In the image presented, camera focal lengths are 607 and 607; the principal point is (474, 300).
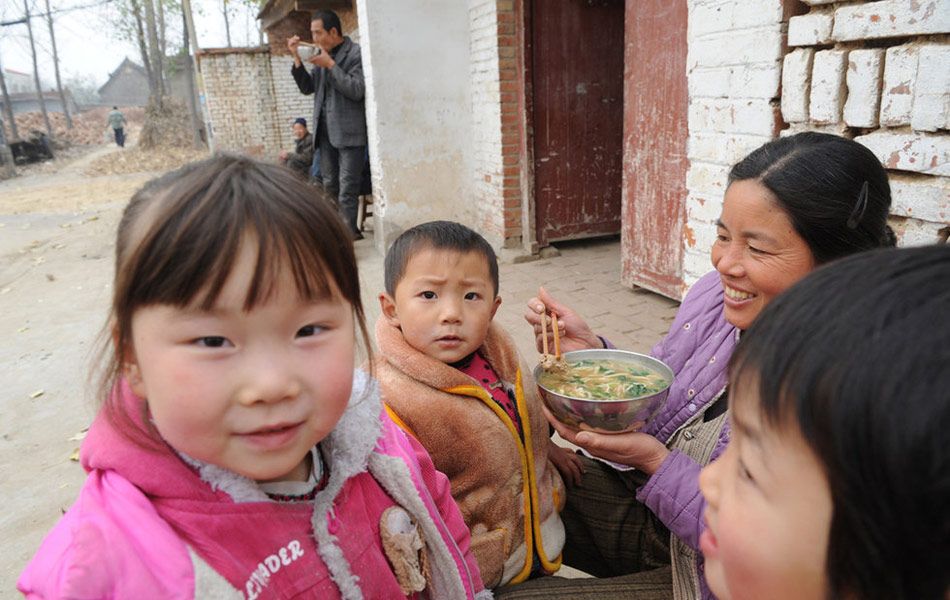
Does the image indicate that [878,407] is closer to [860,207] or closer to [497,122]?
[860,207]

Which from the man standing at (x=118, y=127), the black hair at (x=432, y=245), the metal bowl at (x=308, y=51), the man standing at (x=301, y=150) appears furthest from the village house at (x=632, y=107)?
the man standing at (x=118, y=127)

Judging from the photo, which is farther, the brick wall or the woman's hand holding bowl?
the brick wall

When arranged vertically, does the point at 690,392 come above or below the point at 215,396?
below

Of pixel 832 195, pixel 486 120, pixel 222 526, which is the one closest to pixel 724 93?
pixel 832 195

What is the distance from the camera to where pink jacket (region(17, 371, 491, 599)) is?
2.71ft

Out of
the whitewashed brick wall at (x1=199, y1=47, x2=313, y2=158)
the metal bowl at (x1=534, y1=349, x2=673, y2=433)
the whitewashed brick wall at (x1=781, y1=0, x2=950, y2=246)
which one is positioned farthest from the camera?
the whitewashed brick wall at (x1=199, y1=47, x2=313, y2=158)

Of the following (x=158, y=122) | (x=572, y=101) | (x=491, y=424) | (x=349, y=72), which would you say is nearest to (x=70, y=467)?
(x=491, y=424)

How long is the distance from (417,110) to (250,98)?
11.8 metres

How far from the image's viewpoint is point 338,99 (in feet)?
21.8

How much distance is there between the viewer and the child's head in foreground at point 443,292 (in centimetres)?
170

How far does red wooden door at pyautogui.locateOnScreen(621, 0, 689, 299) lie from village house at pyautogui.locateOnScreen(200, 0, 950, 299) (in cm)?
1

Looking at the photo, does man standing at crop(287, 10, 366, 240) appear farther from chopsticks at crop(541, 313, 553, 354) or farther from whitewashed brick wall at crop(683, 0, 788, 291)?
chopsticks at crop(541, 313, 553, 354)

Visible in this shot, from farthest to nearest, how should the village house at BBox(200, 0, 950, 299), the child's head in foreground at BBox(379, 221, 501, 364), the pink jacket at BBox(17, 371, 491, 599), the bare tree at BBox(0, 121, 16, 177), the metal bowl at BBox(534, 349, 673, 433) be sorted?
1. the bare tree at BBox(0, 121, 16, 177)
2. the village house at BBox(200, 0, 950, 299)
3. the child's head in foreground at BBox(379, 221, 501, 364)
4. the metal bowl at BBox(534, 349, 673, 433)
5. the pink jacket at BBox(17, 371, 491, 599)

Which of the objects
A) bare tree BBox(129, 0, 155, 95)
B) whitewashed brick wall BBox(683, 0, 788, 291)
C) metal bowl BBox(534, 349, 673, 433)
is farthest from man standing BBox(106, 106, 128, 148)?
metal bowl BBox(534, 349, 673, 433)
